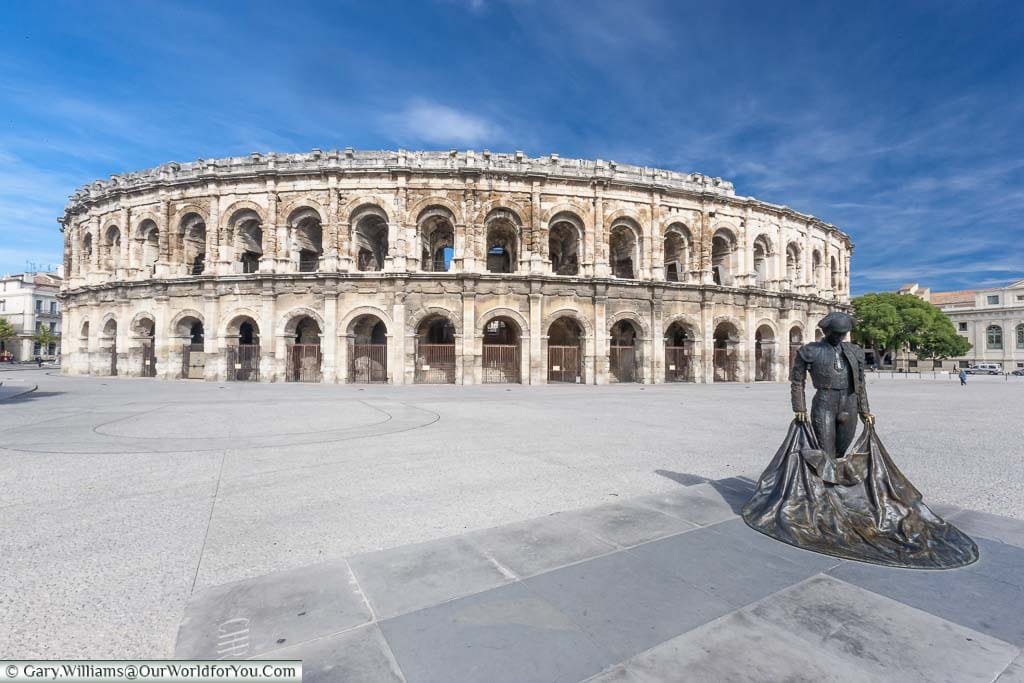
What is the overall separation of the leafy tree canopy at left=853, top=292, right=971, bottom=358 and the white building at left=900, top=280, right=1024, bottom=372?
13.6 m

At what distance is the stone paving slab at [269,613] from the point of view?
1968 mm

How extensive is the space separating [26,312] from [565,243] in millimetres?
60898

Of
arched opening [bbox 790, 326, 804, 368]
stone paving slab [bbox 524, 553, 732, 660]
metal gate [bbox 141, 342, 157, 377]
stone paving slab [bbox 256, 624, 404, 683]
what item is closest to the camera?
stone paving slab [bbox 256, 624, 404, 683]

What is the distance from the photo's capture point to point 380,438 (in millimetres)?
7336

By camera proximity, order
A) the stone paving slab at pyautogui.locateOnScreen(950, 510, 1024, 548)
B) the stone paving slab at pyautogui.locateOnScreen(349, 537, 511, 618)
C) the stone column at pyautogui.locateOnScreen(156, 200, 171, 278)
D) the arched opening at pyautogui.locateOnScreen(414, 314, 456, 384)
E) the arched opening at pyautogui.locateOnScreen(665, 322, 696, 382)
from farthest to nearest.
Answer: the arched opening at pyautogui.locateOnScreen(665, 322, 696, 382) < the stone column at pyautogui.locateOnScreen(156, 200, 171, 278) < the arched opening at pyautogui.locateOnScreen(414, 314, 456, 384) < the stone paving slab at pyautogui.locateOnScreen(950, 510, 1024, 548) < the stone paving slab at pyautogui.locateOnScreen(349, 537, 511, 618)

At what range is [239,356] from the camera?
21.4 meters

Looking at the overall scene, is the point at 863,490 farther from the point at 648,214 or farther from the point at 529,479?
the point at 648,214

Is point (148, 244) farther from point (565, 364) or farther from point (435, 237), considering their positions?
point (565, 364)

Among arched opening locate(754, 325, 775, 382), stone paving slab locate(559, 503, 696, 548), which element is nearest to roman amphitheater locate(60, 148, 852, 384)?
arched opening locate(754, 325, 775, 382)

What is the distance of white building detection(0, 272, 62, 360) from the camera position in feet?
156

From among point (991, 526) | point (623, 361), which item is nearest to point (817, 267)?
point (623, 361)

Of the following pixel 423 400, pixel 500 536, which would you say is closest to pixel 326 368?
pixel 423 400

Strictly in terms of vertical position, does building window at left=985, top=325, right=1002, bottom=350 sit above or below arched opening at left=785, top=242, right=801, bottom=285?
below

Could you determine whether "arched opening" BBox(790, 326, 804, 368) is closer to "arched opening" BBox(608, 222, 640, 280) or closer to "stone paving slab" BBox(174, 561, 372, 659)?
"arched opening" BBox(608, 222, 640, 280)
